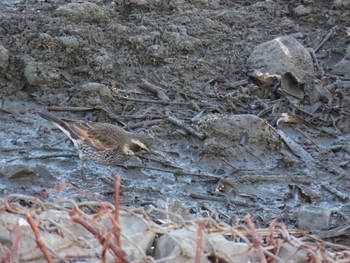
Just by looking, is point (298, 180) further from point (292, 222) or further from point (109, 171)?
point (109, 171)

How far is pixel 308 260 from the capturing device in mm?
4637

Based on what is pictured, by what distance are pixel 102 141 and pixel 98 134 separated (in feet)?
0.31

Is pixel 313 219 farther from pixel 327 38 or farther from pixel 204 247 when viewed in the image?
pixel 327 38

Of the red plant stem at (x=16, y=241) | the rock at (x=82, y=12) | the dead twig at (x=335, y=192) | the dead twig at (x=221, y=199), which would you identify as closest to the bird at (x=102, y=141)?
the dead twig at (x=221, y=199)

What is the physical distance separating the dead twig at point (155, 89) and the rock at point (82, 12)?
122 centimetres

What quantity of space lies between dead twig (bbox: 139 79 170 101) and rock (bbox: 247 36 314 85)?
3.93ft

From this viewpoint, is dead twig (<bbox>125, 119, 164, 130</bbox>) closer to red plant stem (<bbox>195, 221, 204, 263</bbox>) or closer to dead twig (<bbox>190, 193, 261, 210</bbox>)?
dead twig (<bbox>190, 193, 261, 210</bbox>)

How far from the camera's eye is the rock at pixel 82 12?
10721 mm

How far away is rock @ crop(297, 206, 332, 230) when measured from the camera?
25.1 feet

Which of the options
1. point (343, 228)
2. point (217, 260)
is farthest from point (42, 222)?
point (343, 228)

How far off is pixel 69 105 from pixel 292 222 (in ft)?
9.83

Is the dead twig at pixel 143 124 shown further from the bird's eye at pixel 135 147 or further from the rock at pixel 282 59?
the rock at pixel 282 59

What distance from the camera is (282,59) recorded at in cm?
1043

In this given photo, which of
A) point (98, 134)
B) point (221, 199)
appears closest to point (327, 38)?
point (98, 134)
